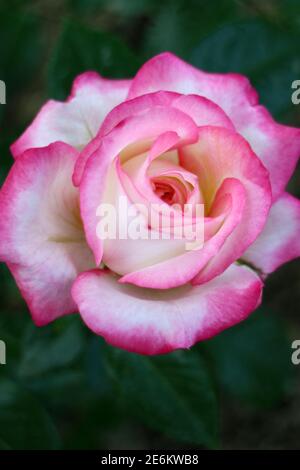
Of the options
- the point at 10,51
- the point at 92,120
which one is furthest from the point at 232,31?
the point at 10,51

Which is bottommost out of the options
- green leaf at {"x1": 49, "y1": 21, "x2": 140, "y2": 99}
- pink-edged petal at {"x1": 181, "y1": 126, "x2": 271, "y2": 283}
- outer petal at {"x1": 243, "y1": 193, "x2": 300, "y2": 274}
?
outer petal at {"x1": 243, "y1": 193, "x2": 300, "y2": 274}

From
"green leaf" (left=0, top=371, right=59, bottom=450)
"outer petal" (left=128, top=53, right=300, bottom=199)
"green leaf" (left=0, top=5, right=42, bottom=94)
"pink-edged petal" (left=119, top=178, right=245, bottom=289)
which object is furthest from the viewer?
"green leaf" (left=0, top=5, right=42, bottom=94)

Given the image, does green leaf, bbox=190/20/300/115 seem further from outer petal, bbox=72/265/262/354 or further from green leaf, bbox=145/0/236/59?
outer petal, bbox=72/265/262/354

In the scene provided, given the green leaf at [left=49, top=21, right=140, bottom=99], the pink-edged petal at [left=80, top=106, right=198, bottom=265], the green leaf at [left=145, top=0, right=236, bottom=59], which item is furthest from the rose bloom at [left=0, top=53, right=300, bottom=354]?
the green leaf at [left=145, top=0, right=236, bottom=59]

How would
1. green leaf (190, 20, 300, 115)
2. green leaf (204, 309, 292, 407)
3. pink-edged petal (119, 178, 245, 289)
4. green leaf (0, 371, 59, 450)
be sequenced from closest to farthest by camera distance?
pink-edged petal (119, 178, 245, 289) → green leaf (0, 371, 59, 450) → green leaf (190, 20, 300, 115) → green leaf (204, 309, 292, 407)

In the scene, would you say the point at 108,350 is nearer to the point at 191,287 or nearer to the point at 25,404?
the point at 25,404

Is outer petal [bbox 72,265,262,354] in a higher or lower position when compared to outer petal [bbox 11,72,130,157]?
lower

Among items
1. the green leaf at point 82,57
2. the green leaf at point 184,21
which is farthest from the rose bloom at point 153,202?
the green leaf at point 184,21
